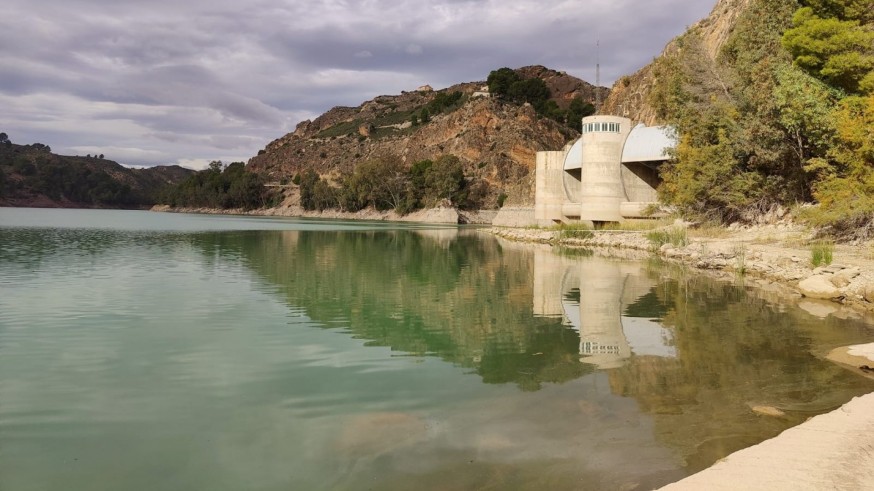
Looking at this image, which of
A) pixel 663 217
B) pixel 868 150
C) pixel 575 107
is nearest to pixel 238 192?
pixel 575 107

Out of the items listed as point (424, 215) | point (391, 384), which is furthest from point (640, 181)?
point (424, 215)

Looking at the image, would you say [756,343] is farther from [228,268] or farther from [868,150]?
[228,268]

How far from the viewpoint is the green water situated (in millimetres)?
7168

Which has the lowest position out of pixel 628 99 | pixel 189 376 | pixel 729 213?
pixel 189 376

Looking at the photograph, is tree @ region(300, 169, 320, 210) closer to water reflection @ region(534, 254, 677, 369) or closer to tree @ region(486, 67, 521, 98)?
tree @ region(486, 67, 521, 98)

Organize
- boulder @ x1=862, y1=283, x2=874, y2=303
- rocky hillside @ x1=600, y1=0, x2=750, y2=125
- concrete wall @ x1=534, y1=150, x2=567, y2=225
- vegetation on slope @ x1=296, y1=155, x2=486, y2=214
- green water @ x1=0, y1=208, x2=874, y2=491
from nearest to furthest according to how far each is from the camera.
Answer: green water @ x1=0, y1=208, x2=874, y2=491 < boulder @ x1=862, y1=283, x2=874, y2=303 < rocky hillside @ x1=600, y1=0, x2=750, y2=125 < concrete wall @ x1=534, y1=150, x2=567, y2=225 < vegetation on slope @ x1=296, y1=155, x2=486, y2=214

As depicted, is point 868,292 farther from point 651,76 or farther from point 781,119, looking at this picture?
point 651,76

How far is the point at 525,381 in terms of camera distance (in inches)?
427

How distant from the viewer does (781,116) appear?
3403cm

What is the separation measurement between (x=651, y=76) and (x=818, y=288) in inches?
3092

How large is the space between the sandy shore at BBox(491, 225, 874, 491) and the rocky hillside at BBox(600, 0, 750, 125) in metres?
31.4

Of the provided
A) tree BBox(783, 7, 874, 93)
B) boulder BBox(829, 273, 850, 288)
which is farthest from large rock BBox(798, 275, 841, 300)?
tree BBox(783, 7, 874, 93)

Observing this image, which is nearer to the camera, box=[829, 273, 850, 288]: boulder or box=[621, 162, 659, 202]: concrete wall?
box=[829, 273, 850, 288]: boulder

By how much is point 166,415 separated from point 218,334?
5.81 m
